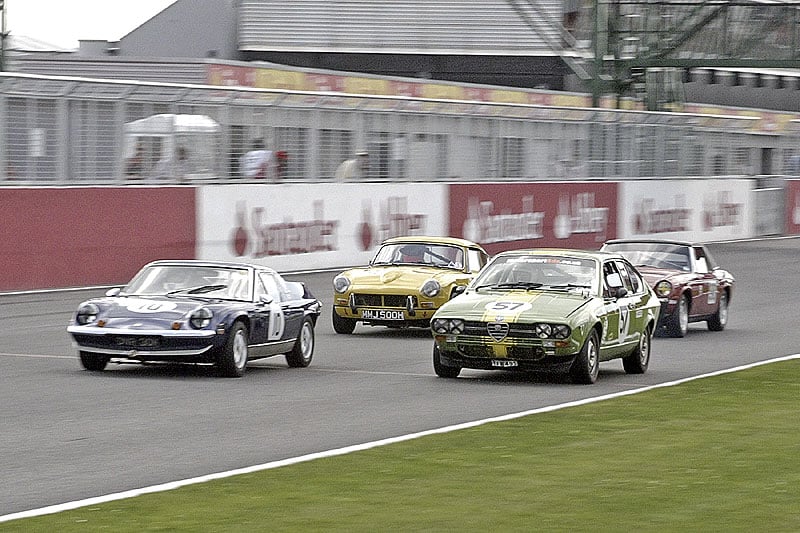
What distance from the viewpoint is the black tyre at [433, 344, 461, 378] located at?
48.9 ft

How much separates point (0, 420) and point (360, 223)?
20.9 meters

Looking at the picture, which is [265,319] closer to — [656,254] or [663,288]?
[663,288]

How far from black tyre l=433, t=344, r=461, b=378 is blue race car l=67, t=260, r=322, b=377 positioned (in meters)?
1.53

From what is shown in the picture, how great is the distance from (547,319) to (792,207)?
39.2 metres

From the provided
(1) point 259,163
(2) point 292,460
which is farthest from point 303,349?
(1) point 259,163

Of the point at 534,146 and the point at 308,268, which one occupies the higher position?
the point at 534,146

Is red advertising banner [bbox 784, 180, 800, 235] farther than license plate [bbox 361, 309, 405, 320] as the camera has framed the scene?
Yes

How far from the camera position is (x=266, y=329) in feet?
49.6

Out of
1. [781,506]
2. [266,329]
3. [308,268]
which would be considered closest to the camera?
[781,506]

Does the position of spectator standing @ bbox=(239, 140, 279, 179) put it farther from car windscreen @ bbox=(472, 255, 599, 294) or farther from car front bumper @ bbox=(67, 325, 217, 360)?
car front bumper @ bbox=(67, 325, 217, 360)

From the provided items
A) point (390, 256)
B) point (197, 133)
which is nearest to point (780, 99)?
point (197, 133)

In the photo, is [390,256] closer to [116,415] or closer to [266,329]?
[266,329]

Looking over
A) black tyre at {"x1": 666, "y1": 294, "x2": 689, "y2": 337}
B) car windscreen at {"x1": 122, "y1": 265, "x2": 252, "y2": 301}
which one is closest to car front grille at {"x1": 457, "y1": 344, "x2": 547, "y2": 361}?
car windscreen at {"x1": 122, "y1": 265, "x2": 252, "y2": 301}

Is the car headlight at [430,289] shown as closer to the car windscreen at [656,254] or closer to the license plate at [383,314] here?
the license plate at [383,314]
